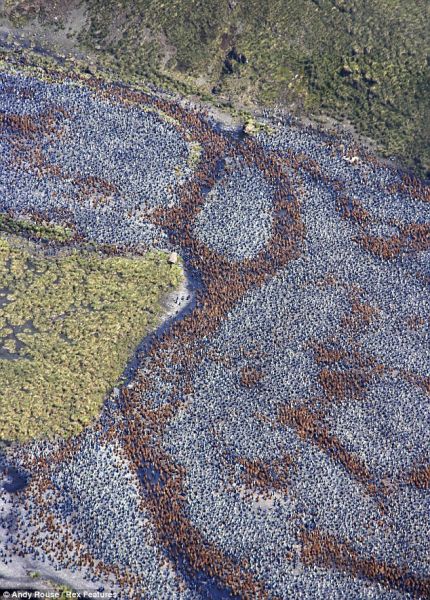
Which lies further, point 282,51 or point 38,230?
point 282,51

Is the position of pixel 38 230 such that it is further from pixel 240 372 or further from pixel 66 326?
pixel 240 372

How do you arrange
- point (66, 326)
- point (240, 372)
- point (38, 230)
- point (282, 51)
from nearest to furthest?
point (240, 372)
point (66, 326)
point (38, 230)
point (282, 51)

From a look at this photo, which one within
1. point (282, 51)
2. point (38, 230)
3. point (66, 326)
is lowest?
point (66, 326)

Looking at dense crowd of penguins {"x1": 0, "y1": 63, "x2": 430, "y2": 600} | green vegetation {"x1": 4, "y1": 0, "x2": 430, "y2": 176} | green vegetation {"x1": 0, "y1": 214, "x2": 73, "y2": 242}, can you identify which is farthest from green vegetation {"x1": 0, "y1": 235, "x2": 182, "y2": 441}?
green vegetation {"x1": 4, "y1": 0, "x2": 430, "y2": 176}

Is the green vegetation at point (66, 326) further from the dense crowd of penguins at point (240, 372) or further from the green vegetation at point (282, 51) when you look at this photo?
the green vegetation at point (282, 51)

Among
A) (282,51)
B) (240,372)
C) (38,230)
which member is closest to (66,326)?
(38,230)

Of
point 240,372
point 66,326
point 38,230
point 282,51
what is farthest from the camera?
point 282,51

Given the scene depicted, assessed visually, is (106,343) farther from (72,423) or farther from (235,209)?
(235,209)
